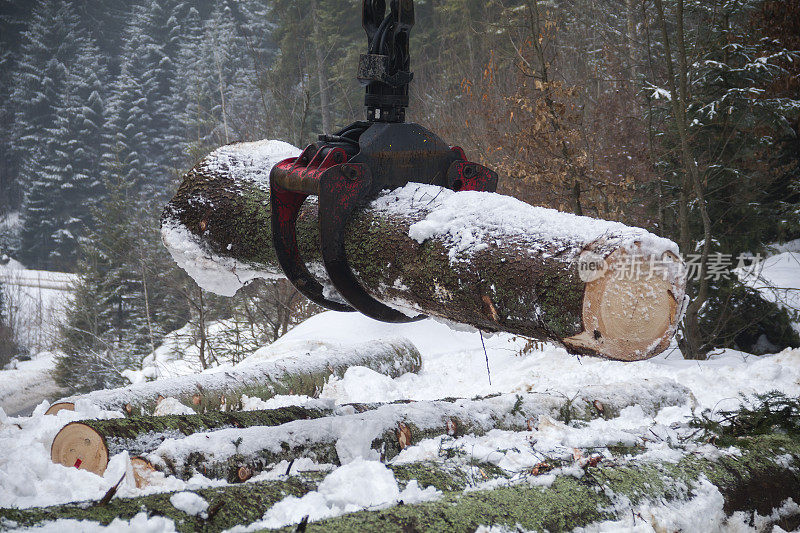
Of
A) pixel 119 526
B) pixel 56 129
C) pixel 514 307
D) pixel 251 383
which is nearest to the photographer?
pixel 119 526

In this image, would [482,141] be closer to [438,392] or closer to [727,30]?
[727,30]

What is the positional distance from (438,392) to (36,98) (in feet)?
144

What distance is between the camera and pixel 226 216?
9.61ft

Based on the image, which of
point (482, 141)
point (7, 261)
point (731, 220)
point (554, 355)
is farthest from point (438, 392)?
point (7, 261)

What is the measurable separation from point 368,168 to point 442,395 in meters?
4.37

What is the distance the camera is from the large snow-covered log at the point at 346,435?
2.54m

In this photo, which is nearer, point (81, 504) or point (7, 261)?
point (81, 504)

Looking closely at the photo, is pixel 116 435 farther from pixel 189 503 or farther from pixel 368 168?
pixel 368 168

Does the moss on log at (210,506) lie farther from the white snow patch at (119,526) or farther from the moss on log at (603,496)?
the moss on log at (603,496)

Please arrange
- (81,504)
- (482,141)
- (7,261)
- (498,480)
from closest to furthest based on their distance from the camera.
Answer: (81,504)
(498,480)
(482,141)
(7,261)

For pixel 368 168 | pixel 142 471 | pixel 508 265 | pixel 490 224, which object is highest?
pixel 368 168

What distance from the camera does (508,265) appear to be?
184 centimetres

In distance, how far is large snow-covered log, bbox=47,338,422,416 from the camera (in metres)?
4.44

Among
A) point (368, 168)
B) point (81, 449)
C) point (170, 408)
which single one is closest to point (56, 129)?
point (170, 408)
